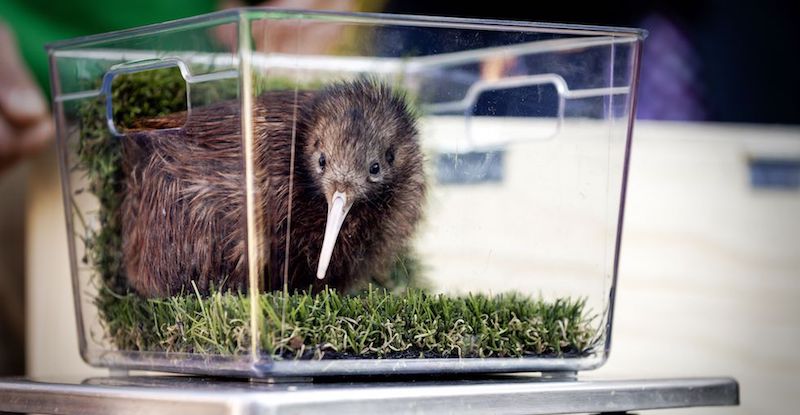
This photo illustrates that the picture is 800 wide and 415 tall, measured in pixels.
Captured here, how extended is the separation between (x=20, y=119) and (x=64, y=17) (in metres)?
0.34

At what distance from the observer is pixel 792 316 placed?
1.61 metres

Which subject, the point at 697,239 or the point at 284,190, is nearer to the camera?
the point at 284,190

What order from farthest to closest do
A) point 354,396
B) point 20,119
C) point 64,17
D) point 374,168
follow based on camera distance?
point 64,17
point 20,119
point 374,168
point 354,396

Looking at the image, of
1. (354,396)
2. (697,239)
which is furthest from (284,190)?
(697,239)

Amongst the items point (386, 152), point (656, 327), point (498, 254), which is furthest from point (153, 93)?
point (656, 327)

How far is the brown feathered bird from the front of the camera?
81 centimetres

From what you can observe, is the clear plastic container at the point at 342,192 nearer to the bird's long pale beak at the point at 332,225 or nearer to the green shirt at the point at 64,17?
the bird's long pale beak at the point at 332,225

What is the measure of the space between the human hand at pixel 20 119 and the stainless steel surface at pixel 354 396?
666 mm

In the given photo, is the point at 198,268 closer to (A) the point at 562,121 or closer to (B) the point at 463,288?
(B) the point at 463,288

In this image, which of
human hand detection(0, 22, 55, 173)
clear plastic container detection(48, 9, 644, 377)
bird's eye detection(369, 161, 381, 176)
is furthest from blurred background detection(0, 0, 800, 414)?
bird's eye detection(369, 161, 381, 176)

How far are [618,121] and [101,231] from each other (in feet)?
1.60

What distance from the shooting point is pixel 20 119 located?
4.95 feet

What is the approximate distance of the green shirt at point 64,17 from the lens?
1709 mm

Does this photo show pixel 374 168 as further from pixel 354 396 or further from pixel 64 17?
pixel 64 17
